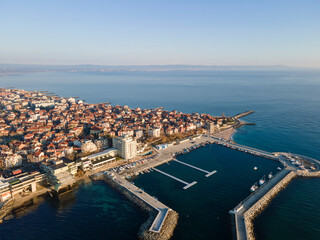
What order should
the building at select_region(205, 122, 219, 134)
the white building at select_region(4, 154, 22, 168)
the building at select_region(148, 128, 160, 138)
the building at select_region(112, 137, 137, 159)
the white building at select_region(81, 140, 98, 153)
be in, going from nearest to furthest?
the white building at select_region(4, 154, 22, 168)
the building at select_region(112, 137, 137, 159)
the white building at select_region(81, 140, 98, 153)
the building at select_region(148, 128, 160, 138)
the building at select_region(205, 122, 219, 134)

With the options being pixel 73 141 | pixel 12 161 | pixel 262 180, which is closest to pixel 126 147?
pixel 73 141

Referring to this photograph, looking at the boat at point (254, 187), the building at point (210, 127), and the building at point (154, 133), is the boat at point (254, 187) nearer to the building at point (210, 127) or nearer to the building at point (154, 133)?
the building at point (210, 127)

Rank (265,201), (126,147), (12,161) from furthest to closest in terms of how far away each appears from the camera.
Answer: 1. (126,147)
2. (12,161)
3. (265,201)

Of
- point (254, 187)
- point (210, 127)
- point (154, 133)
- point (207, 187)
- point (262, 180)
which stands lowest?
point (207, 187)

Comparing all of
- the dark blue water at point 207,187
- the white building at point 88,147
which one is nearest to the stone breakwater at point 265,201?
the dark blue water at point 207,187

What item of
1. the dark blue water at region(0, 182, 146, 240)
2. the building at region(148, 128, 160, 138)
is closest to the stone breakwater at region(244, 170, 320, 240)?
the dark blue water at region(0, 182, 146, 240)

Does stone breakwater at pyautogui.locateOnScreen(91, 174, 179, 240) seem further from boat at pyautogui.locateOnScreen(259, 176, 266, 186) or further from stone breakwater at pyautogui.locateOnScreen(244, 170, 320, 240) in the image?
boat at pyautogui.locateOnScreen(259, 176, 266, 186)

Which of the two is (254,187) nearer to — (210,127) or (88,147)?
(210,127)
